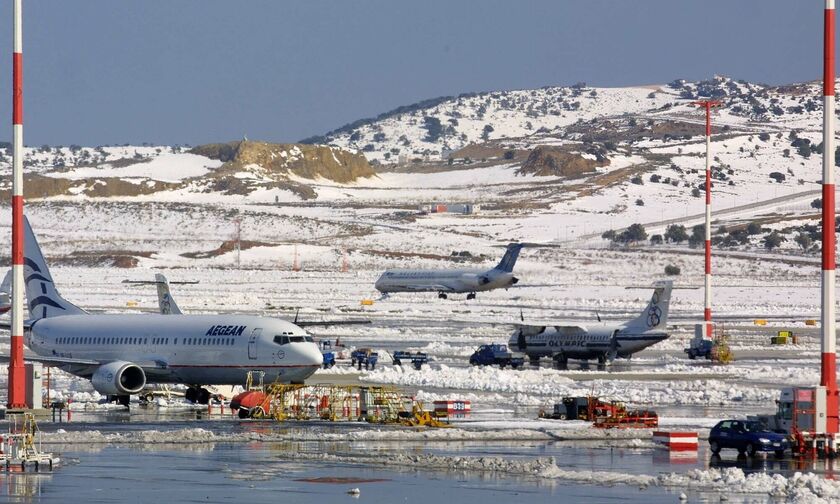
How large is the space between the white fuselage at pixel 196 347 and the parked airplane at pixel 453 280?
254ft

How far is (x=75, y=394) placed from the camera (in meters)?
55.9

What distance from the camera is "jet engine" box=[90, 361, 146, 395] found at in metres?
51.8

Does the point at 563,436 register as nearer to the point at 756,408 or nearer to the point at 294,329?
the point at 756,408

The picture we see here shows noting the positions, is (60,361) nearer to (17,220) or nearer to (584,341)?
(17,220)

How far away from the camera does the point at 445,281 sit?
455 ft

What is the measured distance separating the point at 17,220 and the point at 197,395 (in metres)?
19.2

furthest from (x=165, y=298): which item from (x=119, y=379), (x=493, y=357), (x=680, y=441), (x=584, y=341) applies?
(x=680, y=441)

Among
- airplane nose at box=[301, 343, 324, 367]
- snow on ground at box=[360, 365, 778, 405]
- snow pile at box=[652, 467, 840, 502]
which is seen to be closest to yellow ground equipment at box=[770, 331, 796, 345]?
snow on ground at box=[360, 365, 778, 405]

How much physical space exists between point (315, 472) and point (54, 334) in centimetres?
2947

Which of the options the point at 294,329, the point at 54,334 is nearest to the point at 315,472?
the point at 294,329

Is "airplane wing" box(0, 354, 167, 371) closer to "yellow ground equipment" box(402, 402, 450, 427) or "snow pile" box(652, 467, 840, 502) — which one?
"yellow ground equipment" box(402, 402, 450, 427)

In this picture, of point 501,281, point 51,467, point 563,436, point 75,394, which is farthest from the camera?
point 501,281

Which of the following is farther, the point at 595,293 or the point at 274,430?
the point at 595,293

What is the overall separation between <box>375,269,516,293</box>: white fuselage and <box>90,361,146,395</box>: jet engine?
83.6 metres
